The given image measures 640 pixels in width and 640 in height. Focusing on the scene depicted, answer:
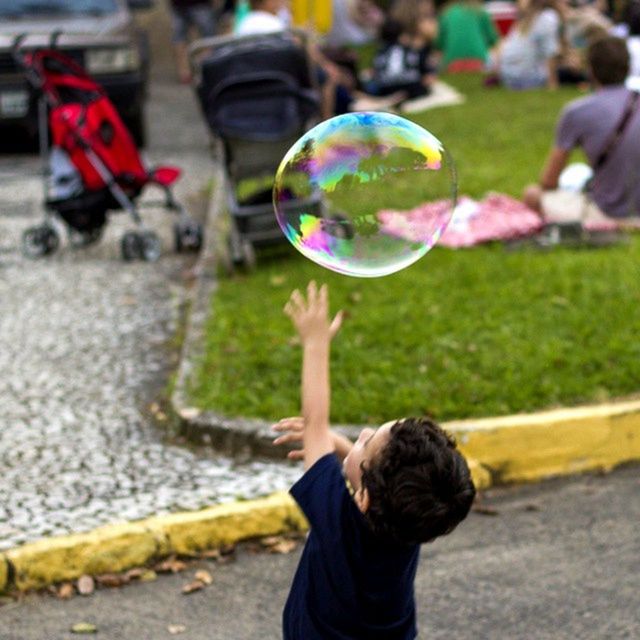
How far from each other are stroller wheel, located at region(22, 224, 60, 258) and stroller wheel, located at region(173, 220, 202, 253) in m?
0.83

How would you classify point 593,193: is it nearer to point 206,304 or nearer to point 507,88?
point 206,304

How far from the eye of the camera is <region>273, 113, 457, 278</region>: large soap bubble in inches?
164

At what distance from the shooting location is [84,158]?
9234 millimetres

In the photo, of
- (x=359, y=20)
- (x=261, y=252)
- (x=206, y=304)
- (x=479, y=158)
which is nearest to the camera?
(x=206, y=304)

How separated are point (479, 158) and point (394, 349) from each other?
18.6 ft

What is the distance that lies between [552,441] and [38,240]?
4832 mm

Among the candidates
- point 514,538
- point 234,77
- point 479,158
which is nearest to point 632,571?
point 514,538

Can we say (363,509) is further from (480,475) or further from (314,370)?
(480,475)

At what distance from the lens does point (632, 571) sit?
4883mm

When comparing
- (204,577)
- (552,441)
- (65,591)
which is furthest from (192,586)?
(552,441)

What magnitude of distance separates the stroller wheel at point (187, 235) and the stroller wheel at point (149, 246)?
219 mm

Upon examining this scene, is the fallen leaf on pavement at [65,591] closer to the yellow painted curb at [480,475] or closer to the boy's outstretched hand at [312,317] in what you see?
the yellow painted curb at [480,475]

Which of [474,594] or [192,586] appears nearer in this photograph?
A: [474,594]

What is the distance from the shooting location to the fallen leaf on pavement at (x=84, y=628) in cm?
457
